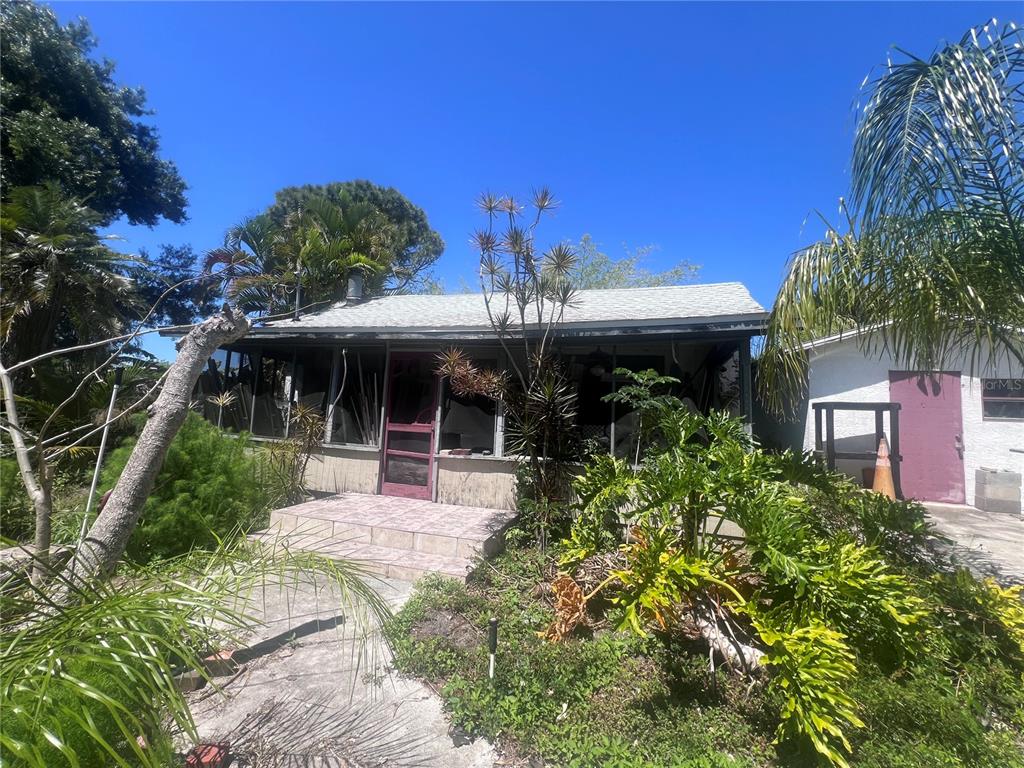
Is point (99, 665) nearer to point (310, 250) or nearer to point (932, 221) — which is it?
point (932, 221)

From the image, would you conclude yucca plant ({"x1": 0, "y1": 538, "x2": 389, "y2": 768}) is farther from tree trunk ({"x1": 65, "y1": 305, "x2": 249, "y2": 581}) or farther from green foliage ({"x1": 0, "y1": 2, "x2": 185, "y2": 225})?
green foliage ({"x1": 0, "y1": 2, "x2": 185, "y2": 225})

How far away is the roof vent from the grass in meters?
10.2

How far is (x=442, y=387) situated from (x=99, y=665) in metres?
6.17

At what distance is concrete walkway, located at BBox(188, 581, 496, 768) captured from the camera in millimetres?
2443

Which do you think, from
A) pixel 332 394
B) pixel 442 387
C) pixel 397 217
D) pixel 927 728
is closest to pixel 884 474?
pixel 927 728

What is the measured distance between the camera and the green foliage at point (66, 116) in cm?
1165

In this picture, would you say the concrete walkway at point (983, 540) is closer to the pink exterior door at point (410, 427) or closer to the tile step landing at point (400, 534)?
the tile step landing at point (400, 534)

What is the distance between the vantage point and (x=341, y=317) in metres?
9.84

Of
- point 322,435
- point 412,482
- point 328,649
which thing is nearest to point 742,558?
point 328,649

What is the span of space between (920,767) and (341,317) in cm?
1026

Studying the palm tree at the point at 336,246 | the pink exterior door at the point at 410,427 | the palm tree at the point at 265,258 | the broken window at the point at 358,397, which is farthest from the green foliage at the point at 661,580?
the palm tree at the point at 265,258

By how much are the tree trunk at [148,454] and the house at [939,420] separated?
33.3 feet

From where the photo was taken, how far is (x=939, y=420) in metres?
8.79

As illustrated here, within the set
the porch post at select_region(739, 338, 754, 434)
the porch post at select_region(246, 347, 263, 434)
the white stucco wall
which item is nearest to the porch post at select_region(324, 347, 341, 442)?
the porch post at select_region(246, 347, 263, 434)
